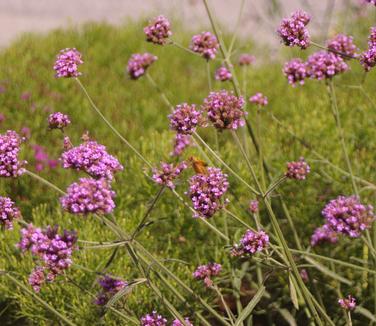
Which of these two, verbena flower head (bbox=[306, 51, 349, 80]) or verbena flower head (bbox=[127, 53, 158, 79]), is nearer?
verbena flower head (bbox=[306, 51, 349, 80])

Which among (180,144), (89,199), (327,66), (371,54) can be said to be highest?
(371,54)

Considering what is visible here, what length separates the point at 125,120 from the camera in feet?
17.1

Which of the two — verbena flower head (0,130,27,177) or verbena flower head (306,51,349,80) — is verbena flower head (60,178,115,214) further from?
verbena flower head (306,51,349,80)

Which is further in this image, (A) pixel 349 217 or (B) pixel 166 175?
(B) pixel 166 175

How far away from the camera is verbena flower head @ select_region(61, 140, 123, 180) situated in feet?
7.22

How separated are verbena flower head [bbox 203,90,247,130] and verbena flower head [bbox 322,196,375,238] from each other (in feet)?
1.43

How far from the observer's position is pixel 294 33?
2.46 metres

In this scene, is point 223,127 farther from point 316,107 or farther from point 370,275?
point 316,107

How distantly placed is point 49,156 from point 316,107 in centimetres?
194

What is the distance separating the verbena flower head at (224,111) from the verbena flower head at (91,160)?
38 centimetres

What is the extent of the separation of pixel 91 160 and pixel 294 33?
33.3 inches

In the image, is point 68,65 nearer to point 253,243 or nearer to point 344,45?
point 253,243

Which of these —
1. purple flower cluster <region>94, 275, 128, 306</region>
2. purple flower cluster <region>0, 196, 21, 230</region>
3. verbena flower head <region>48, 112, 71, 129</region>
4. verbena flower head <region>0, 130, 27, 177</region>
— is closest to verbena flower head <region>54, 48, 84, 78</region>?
verbena flower head <region>48, 112, 71, 129</region>

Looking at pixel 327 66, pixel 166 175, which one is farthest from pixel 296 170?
pixel 327 66
